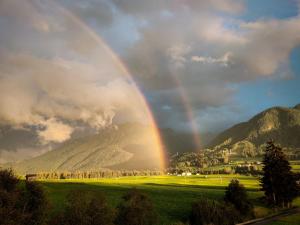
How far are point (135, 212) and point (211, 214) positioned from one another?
2600 centimetres

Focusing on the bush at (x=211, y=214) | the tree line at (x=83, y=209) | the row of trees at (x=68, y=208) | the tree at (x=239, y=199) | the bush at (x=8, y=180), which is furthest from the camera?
the tree at (x=239, y=199)

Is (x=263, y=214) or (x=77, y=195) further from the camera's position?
(x=263, y=214)

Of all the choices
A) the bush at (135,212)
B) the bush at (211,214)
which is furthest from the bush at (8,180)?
the bush at (211,214)

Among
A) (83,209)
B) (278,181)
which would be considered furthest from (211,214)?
(278,181)

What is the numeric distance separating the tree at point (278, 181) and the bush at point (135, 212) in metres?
60.2

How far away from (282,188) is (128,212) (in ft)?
214

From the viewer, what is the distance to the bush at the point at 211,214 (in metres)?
67.2

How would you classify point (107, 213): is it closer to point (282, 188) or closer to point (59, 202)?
point (59, 202)

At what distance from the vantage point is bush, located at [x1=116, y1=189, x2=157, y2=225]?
46.3 meters

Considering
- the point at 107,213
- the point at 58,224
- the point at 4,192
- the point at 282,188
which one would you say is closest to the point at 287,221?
the point at 282,188

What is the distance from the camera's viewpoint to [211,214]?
6731cm

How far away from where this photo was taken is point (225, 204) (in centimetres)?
7600

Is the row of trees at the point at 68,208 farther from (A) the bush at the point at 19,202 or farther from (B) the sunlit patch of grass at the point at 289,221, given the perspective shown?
(B) the sunlit patch of grass at the point at 289,221

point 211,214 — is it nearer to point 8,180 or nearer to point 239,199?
point 239,199
